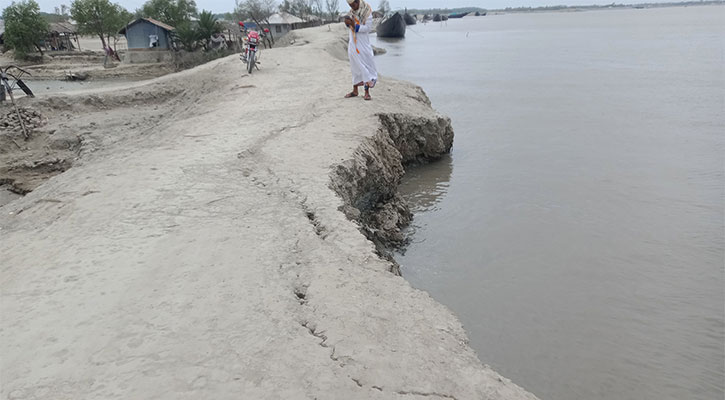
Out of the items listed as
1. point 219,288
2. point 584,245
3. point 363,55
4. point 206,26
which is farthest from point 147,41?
point 219,288

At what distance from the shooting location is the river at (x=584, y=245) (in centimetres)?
388

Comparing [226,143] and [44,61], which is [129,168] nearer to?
[226,143]

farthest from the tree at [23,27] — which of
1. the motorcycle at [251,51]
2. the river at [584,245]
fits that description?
the river at [584,245]

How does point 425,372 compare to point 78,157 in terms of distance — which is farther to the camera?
point 78,157

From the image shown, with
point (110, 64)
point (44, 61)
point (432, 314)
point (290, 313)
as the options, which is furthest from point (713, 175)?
point (44, 61)

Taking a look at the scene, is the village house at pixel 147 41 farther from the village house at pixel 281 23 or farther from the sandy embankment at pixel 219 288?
the sandy embankment at pixel 219 288

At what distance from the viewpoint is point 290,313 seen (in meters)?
2.71

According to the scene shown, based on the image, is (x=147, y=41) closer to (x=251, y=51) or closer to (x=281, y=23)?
(x=281, y=23)

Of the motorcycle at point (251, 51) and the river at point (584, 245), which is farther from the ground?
the motorcycle at point (251, 51)

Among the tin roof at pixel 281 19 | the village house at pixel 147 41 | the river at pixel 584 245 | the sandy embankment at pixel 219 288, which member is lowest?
the river at pixel 584 245

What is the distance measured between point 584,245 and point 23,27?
111 ft

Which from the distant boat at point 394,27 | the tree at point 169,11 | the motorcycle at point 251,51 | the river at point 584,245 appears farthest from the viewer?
the distant boat at point 394,27

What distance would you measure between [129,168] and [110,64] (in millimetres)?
26557

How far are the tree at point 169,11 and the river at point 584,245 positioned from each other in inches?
979
